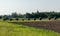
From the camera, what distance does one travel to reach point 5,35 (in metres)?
13.5

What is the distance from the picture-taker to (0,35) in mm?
13562

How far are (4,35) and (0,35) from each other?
0.28 metres

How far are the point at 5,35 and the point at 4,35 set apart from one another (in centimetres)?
8

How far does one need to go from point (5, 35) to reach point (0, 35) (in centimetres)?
33

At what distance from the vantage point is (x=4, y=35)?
1350cm
